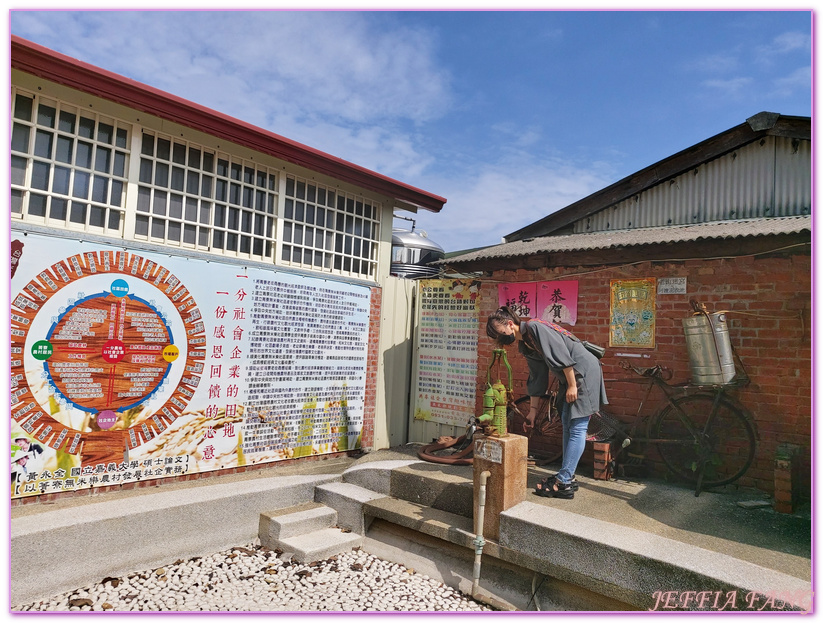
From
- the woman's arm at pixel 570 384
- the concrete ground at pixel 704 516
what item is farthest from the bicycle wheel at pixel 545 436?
the woman's arm at pixel 570 384

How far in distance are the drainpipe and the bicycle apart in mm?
1900

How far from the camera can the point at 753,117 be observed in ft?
23.2

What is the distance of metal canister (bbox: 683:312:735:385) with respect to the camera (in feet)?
16.9

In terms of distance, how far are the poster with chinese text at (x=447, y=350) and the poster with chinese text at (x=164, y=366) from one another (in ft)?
3.77

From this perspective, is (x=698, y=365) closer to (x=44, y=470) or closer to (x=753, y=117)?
(x=753, y=117)

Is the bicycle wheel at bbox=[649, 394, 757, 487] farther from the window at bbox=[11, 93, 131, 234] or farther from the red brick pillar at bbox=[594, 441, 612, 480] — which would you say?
the window at bbox=[11, 93, 131, 234]

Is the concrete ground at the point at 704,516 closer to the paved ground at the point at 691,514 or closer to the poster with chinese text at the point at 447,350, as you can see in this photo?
the paved ground at the point at 691,514

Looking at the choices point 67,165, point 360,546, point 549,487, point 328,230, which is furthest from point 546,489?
point 67,165

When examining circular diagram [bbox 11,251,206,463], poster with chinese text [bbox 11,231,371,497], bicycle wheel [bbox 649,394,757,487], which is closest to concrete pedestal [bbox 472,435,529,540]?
bicycle wheel [bbox 649,394,757,487]

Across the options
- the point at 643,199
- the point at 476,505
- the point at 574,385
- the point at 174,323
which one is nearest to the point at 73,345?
the point at 174,323

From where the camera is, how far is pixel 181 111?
5.49 m

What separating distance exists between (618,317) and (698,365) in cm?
111

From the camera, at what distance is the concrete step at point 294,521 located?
531 cm

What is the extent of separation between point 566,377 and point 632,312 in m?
1.68
